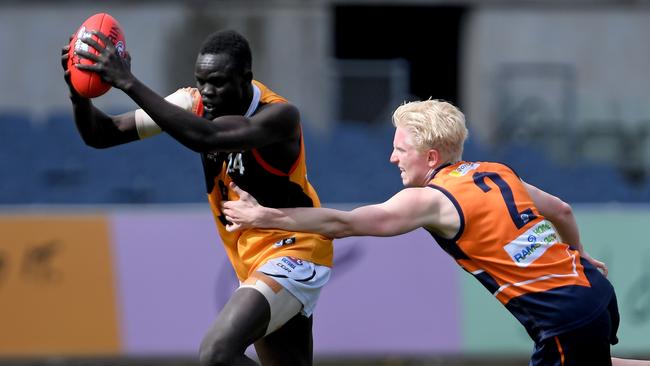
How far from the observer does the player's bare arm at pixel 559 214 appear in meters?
4.64

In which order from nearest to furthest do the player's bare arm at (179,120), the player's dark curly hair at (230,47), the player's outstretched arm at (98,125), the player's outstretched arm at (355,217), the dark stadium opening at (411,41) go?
the player's outstretched arm at (355,217)
the player's bare arm at (179,120)
the player's dark curly hair at (230,47)
the player's outstretched arm at (98,125)
the dark stadium opening at (411,41)

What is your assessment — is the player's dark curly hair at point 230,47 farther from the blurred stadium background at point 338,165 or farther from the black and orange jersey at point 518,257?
the blurred stadium background at point 338,165

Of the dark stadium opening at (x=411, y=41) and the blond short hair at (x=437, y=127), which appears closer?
the blond short hair at (x=437, y=127)

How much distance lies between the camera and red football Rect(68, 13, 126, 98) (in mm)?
4551

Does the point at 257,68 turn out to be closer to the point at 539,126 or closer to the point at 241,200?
the point at 539,126

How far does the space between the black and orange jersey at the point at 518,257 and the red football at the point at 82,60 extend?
4.72 ft

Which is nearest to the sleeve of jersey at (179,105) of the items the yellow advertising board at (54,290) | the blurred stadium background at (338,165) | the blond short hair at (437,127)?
the blond short hair at (437,127)

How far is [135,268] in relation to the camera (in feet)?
28.9

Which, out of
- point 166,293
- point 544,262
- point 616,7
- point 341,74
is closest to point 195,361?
point 166,293

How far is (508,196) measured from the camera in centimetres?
437

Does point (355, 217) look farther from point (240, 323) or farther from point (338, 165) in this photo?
point (338, 165)

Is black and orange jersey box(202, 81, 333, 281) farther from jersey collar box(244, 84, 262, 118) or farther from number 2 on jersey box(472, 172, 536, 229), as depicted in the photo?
number 2 on jersey box(472, 172, 536, 229)

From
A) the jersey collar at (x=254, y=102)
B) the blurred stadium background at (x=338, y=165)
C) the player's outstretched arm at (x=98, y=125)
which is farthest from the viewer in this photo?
the blurred stadium background at (x=338, y=165)

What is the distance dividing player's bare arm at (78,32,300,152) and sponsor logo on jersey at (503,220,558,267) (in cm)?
113
